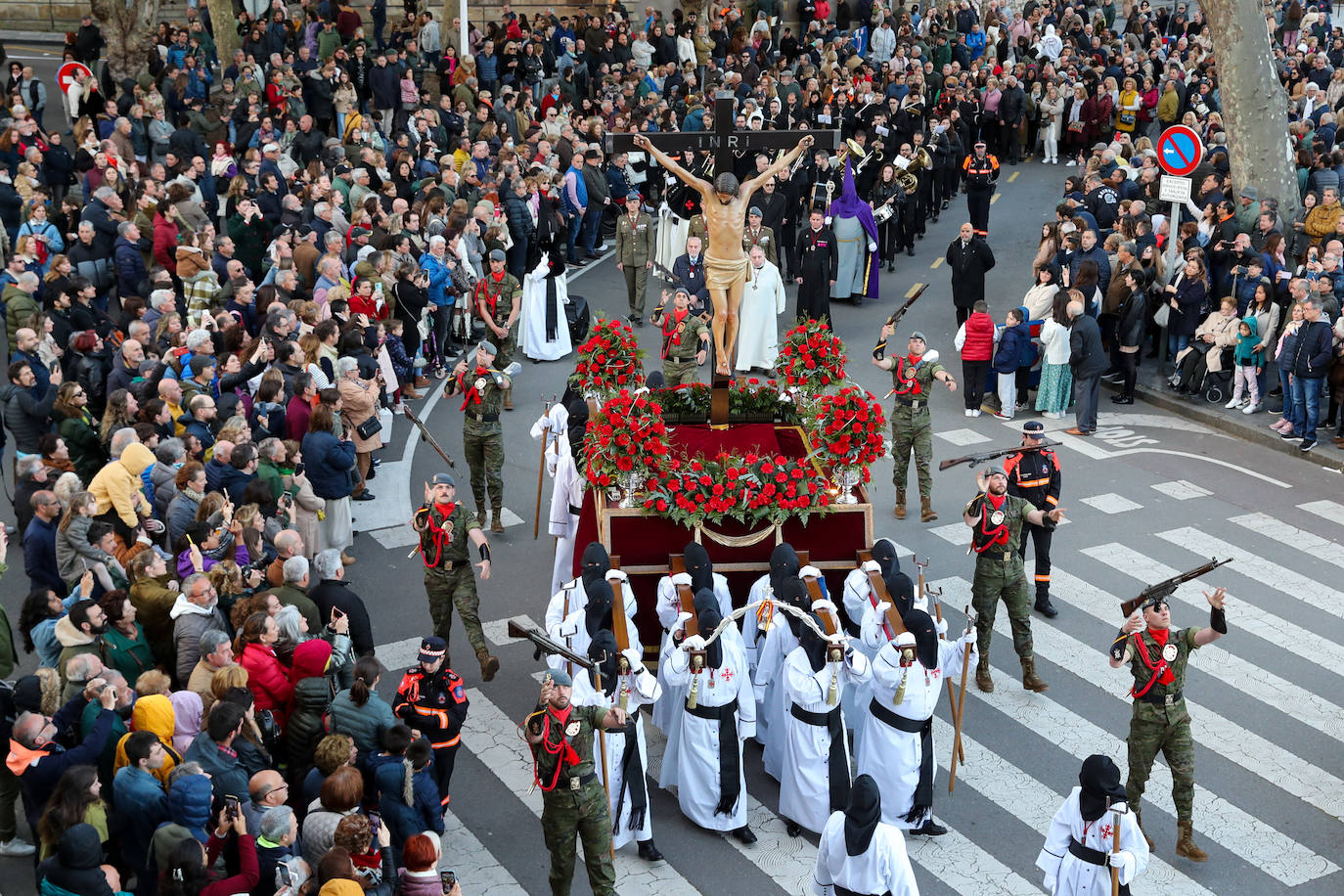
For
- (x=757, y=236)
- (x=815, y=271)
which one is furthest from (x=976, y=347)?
(x=757, y=236)

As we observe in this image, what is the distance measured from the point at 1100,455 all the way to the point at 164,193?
1225cm

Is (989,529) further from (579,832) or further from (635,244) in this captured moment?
(635,244)

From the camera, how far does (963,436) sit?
18.0 m

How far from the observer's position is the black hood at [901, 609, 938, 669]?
34.0 ft

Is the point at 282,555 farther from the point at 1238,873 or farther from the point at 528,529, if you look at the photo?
the point at 1238,873

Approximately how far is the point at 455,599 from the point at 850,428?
3730 mm

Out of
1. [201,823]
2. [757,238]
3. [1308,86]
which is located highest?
[1308,86]

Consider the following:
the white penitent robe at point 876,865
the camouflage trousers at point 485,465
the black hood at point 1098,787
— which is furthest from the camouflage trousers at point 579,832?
the camouflage trousers at point 485,465

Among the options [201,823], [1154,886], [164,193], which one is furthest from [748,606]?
[164,193]

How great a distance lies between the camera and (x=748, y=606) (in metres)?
11.5

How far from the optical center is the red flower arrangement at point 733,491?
12469 millimetres

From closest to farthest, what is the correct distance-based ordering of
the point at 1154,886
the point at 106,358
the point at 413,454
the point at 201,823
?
the point at 201,823, the point at 1154,886, the point at 106,358, the point at 413,454

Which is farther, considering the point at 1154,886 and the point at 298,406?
the point at 298,406

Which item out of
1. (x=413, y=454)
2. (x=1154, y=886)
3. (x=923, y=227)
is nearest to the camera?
(x=1154, y=886)
